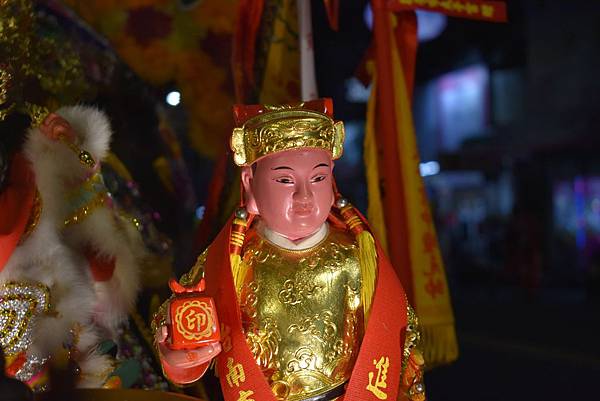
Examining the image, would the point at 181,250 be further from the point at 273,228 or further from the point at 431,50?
the point at 431,50

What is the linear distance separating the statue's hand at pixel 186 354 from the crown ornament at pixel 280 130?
0.57m

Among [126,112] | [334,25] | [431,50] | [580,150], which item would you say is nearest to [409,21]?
[334,25]

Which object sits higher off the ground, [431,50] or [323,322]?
[431,50]

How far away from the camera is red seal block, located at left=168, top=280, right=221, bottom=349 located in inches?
75.6

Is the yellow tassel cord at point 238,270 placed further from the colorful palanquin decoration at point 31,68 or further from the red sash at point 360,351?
the colorful palanquin decoration at point 31,68

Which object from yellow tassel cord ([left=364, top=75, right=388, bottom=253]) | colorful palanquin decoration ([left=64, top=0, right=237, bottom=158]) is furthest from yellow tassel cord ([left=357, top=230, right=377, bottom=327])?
colorful palanquin decoration ([left=64, top=0, right=237, bottom=158])

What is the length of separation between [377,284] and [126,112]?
1757 mm

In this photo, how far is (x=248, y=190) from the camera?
2.26 m

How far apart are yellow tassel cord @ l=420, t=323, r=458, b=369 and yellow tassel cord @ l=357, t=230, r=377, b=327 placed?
3.44 ft

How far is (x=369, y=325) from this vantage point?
7.13 ft

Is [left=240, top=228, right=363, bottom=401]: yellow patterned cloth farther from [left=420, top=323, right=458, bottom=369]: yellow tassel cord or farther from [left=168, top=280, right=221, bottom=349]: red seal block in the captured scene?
[left=420, top=323, right=458, bottom=369]: yellow tassel cord

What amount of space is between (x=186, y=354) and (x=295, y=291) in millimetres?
389

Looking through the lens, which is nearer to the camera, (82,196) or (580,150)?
(82,196)

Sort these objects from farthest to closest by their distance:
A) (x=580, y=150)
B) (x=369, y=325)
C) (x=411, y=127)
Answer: (x=580, y=150) < (x=411, y=127) < (x=369, y=325)
